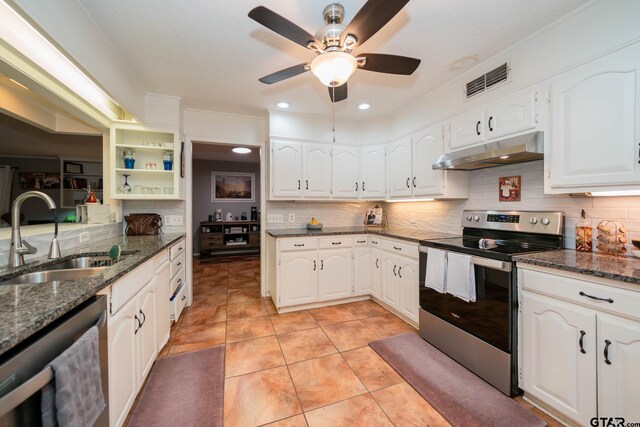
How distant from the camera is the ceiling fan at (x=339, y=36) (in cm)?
121

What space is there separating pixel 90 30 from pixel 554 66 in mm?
3013

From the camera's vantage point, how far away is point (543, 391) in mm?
1464

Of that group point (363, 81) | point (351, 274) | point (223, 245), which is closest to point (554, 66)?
point (363, 81)

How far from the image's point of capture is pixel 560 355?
1.39 m

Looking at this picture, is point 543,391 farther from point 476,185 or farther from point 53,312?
point 53,312

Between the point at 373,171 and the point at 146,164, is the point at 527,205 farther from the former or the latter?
the point at 146,164

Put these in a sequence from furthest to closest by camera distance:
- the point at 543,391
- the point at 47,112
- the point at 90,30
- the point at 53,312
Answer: the point at 47,112 < the point at 90,30 < the point at 543,391 < the point at 53,312

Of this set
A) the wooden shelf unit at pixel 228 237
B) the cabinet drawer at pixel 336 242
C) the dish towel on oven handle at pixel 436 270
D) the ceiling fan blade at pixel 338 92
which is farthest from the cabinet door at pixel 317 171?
the wooden shelf unit at pixel 228 237

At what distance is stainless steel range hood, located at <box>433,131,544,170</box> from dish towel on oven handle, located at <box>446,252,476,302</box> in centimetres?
79

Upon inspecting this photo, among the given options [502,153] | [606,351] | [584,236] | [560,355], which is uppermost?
[502,153]

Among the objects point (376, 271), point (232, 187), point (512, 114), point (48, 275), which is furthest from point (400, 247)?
point (232, 187)

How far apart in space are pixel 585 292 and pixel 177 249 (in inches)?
123

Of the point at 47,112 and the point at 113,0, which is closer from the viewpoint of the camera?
the point at 113,0

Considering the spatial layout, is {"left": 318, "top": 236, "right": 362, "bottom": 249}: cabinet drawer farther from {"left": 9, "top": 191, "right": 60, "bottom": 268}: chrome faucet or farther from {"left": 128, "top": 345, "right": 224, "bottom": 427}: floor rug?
{"left": 9, "top": 191, "right": 60, "bottom": 268}: chrome faucet
